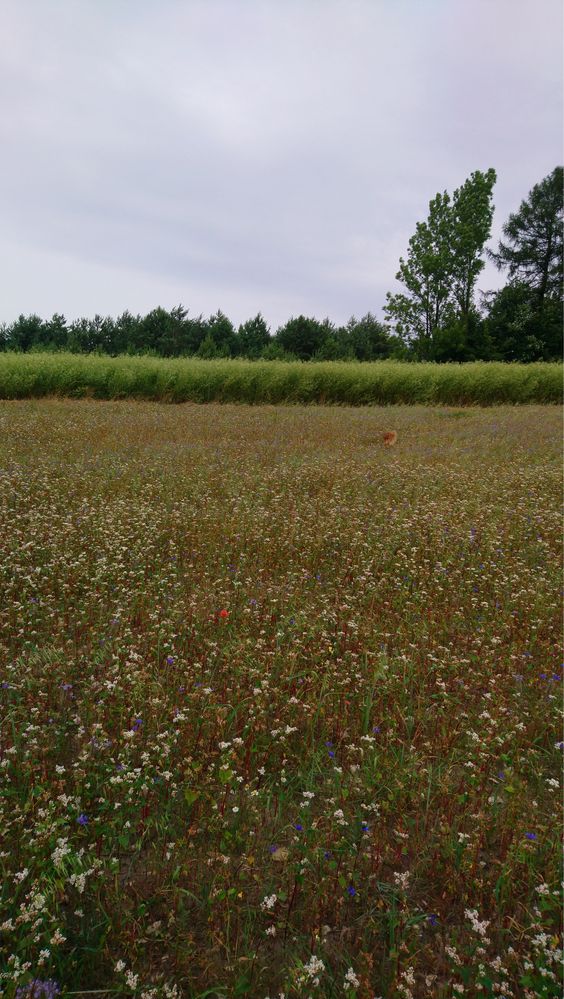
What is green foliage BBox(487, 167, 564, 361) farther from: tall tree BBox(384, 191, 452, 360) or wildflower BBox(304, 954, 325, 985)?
wildflower BBox(304, 954, 325, 985)

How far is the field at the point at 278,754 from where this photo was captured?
206 cm

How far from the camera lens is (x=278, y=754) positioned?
10.4 ft

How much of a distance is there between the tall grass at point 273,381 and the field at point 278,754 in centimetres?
1686

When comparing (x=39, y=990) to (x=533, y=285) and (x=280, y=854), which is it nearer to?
(x=280, y=854)

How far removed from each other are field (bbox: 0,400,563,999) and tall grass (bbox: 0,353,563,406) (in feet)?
55.3

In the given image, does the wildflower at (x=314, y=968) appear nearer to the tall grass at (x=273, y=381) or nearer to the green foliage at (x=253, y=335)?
the tall grass at (x=273, y=381)

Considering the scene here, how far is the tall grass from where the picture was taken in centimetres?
2256

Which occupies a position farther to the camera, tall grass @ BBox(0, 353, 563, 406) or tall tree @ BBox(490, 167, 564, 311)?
tall tree @ BBox(490, 167, 564, 311)

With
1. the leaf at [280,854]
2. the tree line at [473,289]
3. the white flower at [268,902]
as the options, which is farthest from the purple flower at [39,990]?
the tree line at [473,289]

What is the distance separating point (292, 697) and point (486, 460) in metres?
9.88

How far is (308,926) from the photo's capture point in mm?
2143

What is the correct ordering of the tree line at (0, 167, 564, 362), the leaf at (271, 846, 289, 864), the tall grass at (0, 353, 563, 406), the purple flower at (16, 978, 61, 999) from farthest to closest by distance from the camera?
the tree line at (0, 167, 564, 362)
the tall grass at (0, 353, 563, 406)
the leaf at (271, 846, 289, 864)
the purple flower at (16, 978, 61, 999)

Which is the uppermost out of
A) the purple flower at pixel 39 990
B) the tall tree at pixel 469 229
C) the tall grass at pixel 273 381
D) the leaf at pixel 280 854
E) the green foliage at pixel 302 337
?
the tall tree at pixel 469 229

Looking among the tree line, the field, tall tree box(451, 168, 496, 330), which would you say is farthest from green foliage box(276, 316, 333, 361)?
the field
